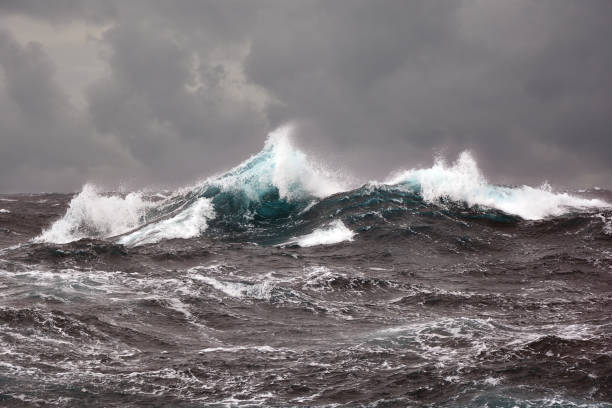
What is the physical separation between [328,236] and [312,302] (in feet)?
44.7

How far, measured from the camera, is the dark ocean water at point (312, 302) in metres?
14.3

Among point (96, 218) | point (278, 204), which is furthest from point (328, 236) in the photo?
point (96, 218)

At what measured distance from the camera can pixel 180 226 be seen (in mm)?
39375

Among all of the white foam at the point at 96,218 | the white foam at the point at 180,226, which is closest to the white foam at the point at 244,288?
the white foam at the point at 180,226

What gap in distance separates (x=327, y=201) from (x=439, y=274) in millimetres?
16130

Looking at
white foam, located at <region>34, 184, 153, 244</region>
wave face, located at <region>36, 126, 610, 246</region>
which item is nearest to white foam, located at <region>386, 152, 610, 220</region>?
wave face, located at <region>36, 126, 610, 246</region>

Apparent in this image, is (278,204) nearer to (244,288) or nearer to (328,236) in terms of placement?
(328,236)

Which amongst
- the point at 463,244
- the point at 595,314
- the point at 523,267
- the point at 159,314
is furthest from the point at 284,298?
the point at 463,244

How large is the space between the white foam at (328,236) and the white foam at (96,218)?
42.4ft

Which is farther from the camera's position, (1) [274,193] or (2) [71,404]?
(1) [274,193]

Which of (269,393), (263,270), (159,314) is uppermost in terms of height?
(263,270)

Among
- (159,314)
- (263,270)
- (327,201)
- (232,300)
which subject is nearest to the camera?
(159,314)

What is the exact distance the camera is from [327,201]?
43500mm

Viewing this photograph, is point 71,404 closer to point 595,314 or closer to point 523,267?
point 595,314
